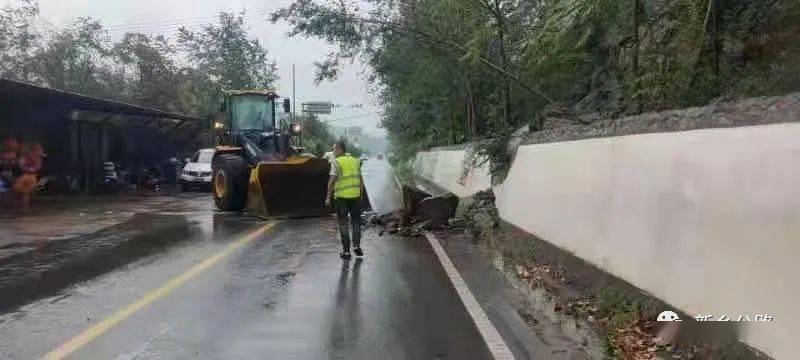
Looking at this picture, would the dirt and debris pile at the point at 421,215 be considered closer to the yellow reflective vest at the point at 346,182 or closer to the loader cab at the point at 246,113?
the yellow reflective vest at the point at 346,182

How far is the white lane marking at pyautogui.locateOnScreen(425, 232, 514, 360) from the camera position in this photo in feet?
19.3

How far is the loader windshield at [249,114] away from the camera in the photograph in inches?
835

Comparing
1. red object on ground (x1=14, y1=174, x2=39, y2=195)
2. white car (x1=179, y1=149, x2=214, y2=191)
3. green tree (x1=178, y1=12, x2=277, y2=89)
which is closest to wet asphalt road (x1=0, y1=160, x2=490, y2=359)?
red object on ground (x1=14, y1=174, x2=39, y2=195)

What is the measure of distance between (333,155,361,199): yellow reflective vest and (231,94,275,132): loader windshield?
10.6 metres

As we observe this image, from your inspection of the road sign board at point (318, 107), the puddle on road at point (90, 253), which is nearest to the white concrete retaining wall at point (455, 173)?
the puddle on road at point (90, 253)

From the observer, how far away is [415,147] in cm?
4838

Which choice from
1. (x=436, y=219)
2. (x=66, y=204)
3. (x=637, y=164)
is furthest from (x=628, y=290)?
(x=66, y=204)

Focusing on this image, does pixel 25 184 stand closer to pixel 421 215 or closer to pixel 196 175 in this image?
pixel 196 175

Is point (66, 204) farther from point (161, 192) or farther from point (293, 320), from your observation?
point (293, 320)

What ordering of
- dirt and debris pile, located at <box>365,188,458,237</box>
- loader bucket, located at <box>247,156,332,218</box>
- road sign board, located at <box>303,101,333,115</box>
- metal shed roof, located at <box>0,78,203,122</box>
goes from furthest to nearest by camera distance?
1. road sign board, located at <box>303,101,333,115</box>
2. metal shed roof, located at <box>0,78,203,122</box>
3. loader bucket, located at <box>247,156,332,218</box>
4. dirt and debris pile, located at <box>365,188,458,237</box>

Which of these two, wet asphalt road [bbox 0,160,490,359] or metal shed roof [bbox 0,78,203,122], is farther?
metal shed roof [bbox 0,78,203,122]

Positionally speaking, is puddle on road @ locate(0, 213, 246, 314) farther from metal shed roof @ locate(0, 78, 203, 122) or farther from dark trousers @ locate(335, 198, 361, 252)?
metal shed roof @ locate(0, 78, 203, 122)

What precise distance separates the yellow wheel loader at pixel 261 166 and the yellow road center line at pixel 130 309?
4731 mm

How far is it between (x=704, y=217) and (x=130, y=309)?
522 centimetres
